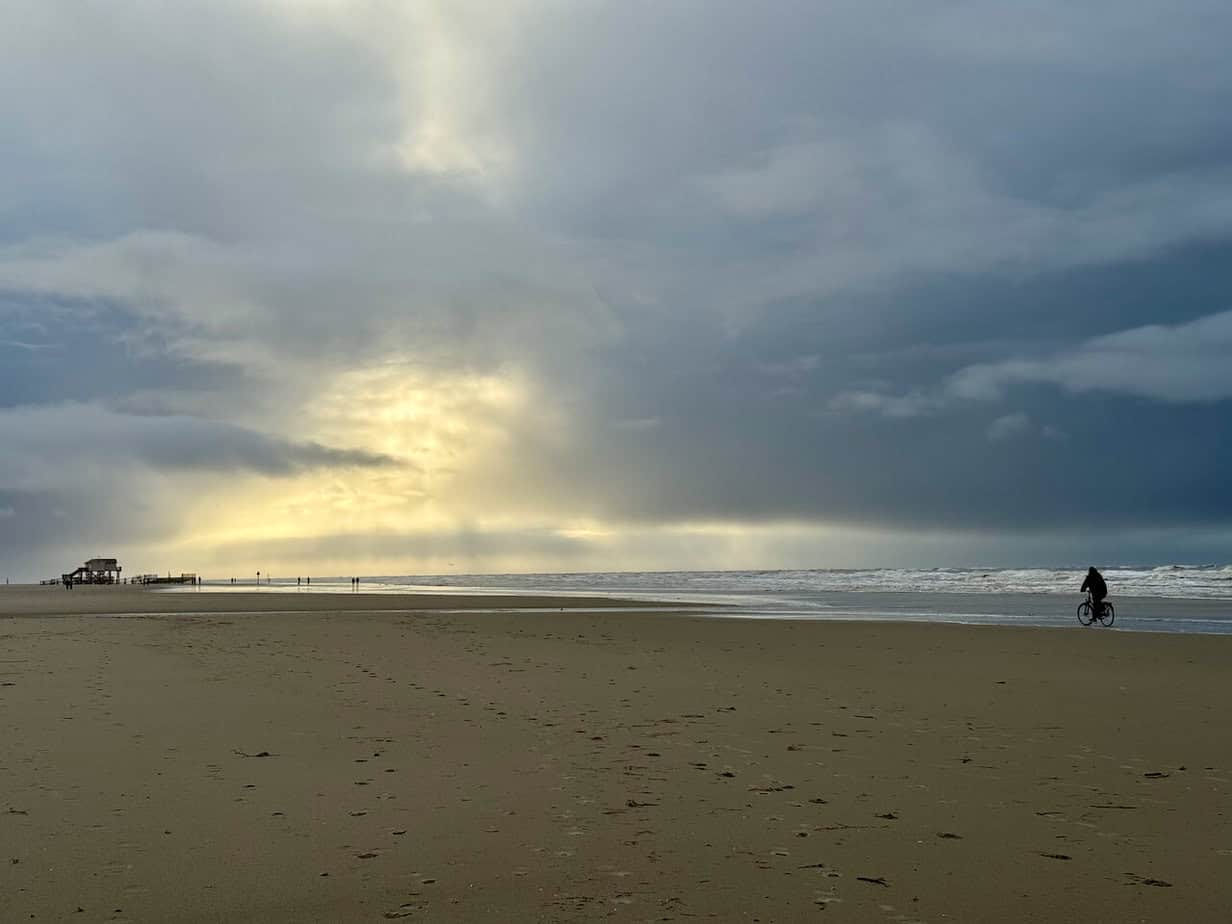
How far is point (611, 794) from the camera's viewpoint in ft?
28.7

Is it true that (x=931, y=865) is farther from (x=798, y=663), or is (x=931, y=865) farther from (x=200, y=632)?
(x=200, y=632)

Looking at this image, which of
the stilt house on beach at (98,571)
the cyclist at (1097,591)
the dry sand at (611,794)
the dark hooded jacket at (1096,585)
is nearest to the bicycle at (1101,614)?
the cyclist at (1097,591)

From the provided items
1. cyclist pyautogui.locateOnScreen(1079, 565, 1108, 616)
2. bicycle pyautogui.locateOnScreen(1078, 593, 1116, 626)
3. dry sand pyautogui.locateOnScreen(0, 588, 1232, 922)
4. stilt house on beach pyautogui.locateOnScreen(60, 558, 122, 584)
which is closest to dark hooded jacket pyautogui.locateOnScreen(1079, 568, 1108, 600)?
cyclist pyautogui.locateOnScreen(1079, 565, 1108, 616)

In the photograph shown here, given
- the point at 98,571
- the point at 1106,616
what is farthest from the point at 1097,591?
the point at 98,571

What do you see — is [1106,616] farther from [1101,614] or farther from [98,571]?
[98,571]

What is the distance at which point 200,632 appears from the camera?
1145 inches

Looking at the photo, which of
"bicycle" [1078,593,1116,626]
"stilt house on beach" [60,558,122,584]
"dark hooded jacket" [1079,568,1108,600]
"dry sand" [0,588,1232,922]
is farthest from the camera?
"stilt house on beach" [60,558,122,584]

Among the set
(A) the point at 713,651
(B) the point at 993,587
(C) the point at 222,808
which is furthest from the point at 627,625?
(B) the point at 993,587

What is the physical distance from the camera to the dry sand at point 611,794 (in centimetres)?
607

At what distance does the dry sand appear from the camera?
6.07 metres

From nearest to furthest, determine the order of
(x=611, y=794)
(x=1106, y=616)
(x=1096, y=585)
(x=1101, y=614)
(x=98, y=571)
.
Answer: (x=611, y=794)
(x=1101, y=614)
(x=1096, y=585)
(x=1106, y=616)
(x=98, y=571)

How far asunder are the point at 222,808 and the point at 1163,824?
26.1 ft

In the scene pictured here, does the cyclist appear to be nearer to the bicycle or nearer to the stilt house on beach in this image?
the bicycle

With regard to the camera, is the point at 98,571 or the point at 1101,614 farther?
the point at 98,571
